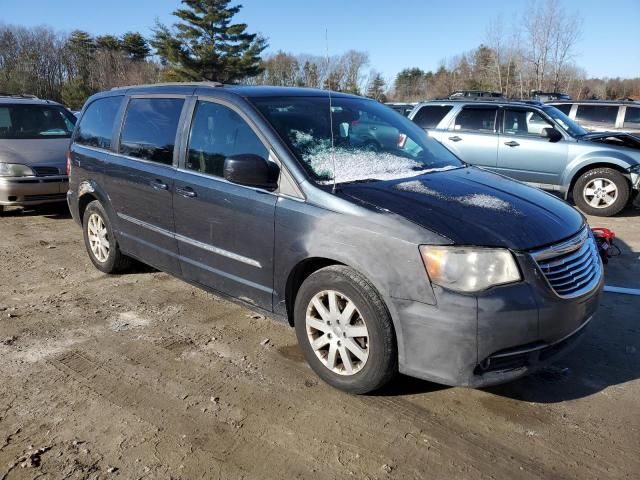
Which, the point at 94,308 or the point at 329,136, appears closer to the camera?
the point at 329,136

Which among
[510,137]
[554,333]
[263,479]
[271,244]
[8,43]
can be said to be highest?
[8,43]

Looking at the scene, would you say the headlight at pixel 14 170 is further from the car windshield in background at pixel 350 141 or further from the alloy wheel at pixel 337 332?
the alloy wheel at pixel 337 332

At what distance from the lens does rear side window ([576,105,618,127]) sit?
1127 centimetres

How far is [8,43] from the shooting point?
172 ft

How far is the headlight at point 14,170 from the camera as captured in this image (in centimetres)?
750

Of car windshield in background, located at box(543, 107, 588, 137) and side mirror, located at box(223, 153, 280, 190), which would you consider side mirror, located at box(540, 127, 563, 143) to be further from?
side mirror, located at box(223, 153, 280, 190)

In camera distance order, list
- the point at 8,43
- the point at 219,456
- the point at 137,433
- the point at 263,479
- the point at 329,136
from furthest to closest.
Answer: the point at 8,43, the point at 329,136, the point at 137,433, the point at 219,456, the point at 263,479

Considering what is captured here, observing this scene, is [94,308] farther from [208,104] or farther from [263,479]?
[263,479]

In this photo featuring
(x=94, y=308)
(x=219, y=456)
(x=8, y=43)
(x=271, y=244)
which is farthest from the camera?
(x=8, y=43)

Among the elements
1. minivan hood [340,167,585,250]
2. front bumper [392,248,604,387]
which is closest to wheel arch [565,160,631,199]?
minivan hood [340,167,585,250]

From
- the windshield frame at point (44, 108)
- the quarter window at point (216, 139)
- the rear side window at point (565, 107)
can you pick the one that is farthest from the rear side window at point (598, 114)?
the quarter window at point (216, 139)

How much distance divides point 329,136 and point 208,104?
0.95m

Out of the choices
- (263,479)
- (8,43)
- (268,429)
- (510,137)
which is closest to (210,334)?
(268,429)

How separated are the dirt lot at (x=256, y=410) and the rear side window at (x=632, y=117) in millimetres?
8307
